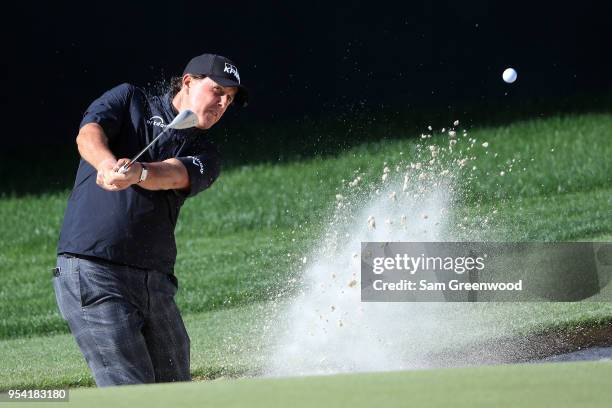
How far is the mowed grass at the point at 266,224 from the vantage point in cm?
760

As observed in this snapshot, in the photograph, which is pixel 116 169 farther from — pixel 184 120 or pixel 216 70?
pixel 216 70

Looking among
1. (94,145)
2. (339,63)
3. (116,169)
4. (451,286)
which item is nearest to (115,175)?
(116,169)

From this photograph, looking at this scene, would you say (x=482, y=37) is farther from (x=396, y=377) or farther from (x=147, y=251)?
(x=396, y=377)

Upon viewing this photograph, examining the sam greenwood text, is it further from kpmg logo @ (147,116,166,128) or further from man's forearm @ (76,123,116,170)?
man's forearm @ (76,123,116,170)

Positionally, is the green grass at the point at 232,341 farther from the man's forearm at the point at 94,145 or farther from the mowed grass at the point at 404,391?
the mowed grass at the point at 404,391

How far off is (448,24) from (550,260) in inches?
272

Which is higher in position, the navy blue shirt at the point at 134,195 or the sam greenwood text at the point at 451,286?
the navy blue shirt at the point at 134,195

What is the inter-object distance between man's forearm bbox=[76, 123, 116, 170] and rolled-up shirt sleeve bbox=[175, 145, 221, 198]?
315 mm

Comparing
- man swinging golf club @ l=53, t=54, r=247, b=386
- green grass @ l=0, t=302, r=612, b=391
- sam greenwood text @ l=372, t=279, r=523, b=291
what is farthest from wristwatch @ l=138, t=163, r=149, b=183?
sam greenwood text @ l=372, t=279, r=523, b=291

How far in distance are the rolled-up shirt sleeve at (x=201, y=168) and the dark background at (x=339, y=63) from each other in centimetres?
997

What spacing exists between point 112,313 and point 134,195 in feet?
1.46

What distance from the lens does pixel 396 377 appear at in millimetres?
3041

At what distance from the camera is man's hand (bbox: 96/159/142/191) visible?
13.2ft

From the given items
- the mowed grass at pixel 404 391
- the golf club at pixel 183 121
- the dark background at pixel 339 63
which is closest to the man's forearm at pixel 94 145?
the golf club at pixel 183 121
